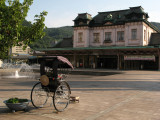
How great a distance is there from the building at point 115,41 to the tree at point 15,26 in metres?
27.8

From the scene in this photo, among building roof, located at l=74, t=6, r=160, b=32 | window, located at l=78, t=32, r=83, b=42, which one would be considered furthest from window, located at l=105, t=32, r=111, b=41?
window, located at l=78, t=32, r=83, b=42

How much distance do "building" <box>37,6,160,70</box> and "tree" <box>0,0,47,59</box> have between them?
27.8m

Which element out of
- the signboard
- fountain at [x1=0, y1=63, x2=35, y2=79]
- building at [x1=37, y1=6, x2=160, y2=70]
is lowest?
fountain at [x1=0, y1=63, x2=35, y2=79]

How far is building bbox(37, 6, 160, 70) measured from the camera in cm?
3606

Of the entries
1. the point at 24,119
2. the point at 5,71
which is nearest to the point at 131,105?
the point at 24,119

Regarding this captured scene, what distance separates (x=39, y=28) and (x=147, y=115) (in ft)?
17.2

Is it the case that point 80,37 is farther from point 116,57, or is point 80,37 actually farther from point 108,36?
point 116,57

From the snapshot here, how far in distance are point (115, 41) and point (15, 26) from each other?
3623 centimetres

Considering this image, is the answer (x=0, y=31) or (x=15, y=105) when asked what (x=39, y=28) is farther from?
(x=15, y=105)

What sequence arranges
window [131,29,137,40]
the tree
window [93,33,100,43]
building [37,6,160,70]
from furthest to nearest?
window [93,33,100,43] → window [131,29,137,40] → building [37,6,160,70] → the tree

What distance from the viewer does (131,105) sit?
759 cm

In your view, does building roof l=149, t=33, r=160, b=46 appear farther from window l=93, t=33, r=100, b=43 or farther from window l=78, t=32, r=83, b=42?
window l=78, t=32, r=83, b=42

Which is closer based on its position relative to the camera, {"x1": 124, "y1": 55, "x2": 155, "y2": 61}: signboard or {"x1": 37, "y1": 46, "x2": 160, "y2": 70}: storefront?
{"x1": 124, "y1": 55, "x2": 155, "y2": 61}: signboard

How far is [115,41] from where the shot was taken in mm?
41219
